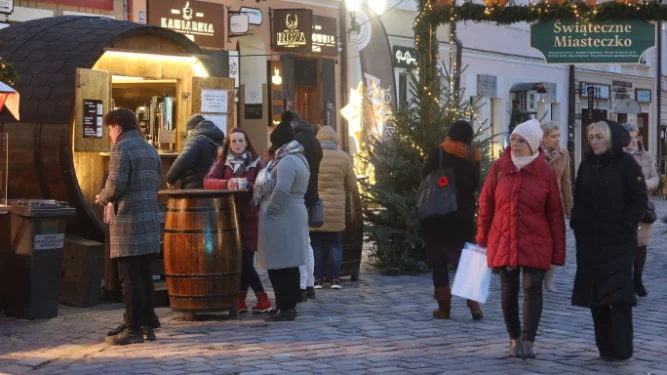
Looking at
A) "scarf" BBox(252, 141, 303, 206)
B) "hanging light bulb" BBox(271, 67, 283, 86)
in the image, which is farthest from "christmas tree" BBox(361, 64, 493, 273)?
"hanging light bulb" BBox(271, 67, 283, 86)

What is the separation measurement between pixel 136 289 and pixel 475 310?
Result: 2798 millimetres

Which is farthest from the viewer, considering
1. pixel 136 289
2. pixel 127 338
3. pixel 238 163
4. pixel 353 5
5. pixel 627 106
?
pixel 627 106

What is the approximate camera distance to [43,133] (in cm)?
1200

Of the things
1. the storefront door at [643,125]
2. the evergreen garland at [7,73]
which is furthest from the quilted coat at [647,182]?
the storefront door at [643,125]

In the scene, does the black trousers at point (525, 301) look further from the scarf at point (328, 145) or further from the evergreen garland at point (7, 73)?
the scarf at point (328, 145)

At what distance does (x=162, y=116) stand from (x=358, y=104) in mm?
13947

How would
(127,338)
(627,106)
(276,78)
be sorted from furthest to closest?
(627,106), (276,78), (127,338)

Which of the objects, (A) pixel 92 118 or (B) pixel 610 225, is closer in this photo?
(B) pixel 610 225

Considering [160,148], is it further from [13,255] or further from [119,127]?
[119,127]

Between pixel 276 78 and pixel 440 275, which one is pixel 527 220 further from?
pixel 276 78

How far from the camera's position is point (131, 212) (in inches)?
377

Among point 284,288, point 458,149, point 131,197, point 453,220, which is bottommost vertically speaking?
point 284,288

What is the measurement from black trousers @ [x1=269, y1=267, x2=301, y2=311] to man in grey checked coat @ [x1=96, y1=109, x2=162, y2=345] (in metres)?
1.29

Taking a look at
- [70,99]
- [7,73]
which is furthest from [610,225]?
[70,99]
